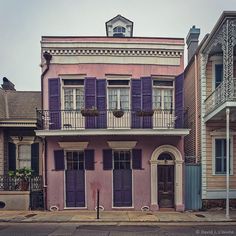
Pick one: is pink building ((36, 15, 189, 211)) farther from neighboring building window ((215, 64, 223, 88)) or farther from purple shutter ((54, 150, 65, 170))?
neighboring building window ((215, 64, 223, 88))

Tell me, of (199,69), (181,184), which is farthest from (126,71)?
(181,184)

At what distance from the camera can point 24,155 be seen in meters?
16.6

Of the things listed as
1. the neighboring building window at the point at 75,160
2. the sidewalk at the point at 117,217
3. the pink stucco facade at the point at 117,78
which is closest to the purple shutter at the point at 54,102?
the pink stucco facade at the point at 117,78

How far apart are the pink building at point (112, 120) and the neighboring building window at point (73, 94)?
48 millimetres

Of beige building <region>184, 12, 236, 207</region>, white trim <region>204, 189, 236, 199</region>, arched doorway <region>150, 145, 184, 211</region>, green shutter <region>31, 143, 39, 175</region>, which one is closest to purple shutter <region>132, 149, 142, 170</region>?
arched doorway <region>150, 145, 184, 211</region>

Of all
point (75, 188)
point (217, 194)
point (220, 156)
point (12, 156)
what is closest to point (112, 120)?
point (75, 188)

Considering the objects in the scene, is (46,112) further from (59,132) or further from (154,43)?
(154,43)

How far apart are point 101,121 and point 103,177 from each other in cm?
266

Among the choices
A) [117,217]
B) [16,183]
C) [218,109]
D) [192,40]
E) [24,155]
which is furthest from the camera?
[192,40]

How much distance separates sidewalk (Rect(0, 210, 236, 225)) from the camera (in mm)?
11930

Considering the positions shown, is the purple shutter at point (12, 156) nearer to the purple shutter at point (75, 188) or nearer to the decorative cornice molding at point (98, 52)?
the purple shutter at point (75, 188)

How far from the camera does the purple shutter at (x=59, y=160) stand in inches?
566

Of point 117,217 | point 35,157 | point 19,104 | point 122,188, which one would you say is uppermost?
point 19,104

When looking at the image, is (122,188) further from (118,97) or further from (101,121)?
(118,97)
